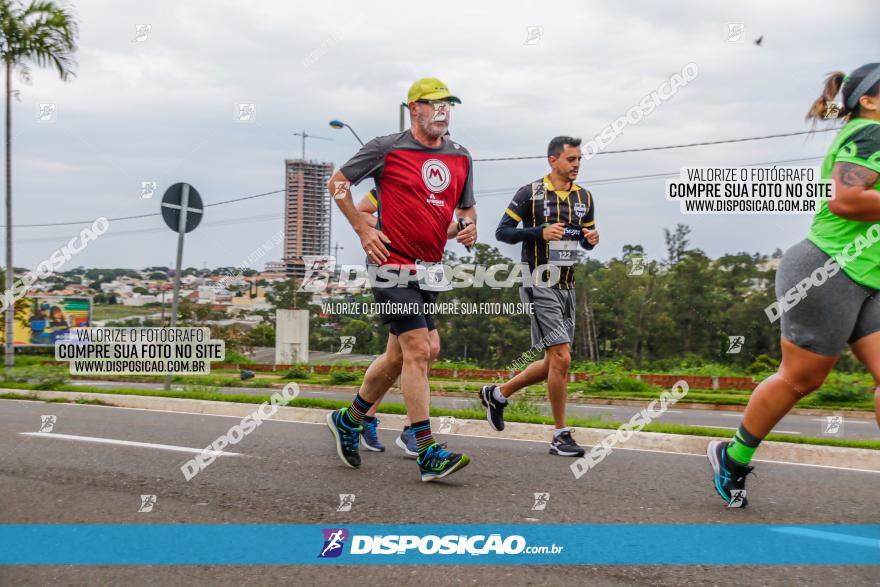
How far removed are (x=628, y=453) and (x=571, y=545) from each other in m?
2.70

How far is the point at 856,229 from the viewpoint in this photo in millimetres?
3467

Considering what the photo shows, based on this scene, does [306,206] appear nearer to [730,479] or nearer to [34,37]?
[34,37]

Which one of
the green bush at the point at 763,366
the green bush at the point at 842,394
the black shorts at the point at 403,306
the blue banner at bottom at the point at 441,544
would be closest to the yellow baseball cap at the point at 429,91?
the black shorts at the point at 403,306

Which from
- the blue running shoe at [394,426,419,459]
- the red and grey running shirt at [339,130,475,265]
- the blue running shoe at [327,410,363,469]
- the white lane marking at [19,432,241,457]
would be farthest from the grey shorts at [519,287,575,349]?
the white lane marking at [19,432,241,457]

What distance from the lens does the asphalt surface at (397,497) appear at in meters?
2.97

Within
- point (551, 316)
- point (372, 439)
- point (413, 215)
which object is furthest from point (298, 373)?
point (413, 215)

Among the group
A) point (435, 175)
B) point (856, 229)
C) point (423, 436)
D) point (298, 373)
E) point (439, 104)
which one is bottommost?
point (298, 373)

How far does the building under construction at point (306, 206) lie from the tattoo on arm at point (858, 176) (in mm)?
34209

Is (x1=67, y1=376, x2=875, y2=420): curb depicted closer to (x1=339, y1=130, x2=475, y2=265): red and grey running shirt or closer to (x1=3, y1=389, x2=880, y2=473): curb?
(x1=3, y1=389, x2=880, y2=473): curb

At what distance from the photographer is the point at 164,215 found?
432 inches

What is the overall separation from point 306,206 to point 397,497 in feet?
117

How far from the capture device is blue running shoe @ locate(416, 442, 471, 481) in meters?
4.48

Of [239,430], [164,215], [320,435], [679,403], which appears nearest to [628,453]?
[320,435]

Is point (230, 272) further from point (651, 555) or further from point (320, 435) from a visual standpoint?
point (651, 555)
